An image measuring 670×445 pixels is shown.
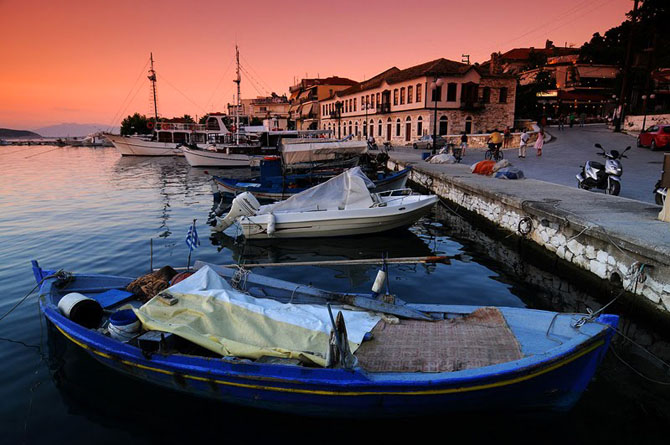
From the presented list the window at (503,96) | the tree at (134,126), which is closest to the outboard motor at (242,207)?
the window at (503,96)

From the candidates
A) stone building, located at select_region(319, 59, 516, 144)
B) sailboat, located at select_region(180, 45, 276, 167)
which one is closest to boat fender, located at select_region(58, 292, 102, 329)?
sailboat, located at select_region(180, 45, 276, 167)

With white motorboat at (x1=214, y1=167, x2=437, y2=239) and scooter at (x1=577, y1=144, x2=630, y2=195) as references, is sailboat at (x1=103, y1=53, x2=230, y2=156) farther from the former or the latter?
scooter at (x1=577, y1=144, x2=630, y2=195)

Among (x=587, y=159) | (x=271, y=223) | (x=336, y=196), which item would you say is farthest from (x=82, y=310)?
(x=587, y=159)

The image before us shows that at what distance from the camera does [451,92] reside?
4272 centimetres

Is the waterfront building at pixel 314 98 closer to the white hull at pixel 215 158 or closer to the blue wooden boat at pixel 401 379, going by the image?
the white hull at pixel 215 158

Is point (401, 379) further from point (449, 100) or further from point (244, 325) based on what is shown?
point (449, 100)

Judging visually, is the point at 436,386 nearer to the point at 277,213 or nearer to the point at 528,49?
the point at 277,213

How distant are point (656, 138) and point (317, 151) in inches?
815

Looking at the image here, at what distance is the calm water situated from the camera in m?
4.55

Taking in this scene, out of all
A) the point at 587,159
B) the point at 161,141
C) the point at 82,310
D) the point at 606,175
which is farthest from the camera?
the point at 161,141

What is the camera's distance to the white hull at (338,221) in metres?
12.0

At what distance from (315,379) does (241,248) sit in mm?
8901

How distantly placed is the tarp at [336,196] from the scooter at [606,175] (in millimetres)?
7163

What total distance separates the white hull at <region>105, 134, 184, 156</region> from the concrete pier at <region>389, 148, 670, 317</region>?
160 ft
